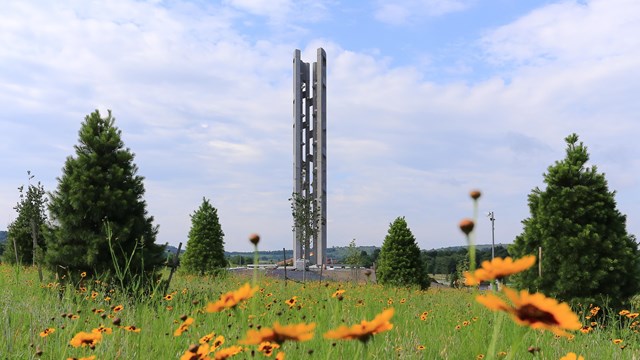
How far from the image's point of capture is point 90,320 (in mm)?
5465

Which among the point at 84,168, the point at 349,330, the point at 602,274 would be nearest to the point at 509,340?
the point at 602,274

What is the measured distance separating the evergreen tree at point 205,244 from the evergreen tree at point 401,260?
5552 millimetres

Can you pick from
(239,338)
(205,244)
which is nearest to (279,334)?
(239,338)

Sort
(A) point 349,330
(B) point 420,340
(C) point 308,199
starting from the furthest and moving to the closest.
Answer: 1. (C) point 308,199
2. (B) point 420,340
3. (A) point 349,330

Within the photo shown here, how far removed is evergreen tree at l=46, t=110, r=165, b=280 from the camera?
26.4 feet

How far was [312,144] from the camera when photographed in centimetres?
3011

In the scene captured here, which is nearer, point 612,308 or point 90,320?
point 90,320

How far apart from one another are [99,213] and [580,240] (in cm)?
741

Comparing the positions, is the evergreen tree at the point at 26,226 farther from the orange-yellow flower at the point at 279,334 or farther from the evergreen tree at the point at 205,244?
the orange-yellow flower at the point at 279,334

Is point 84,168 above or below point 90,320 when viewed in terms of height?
above

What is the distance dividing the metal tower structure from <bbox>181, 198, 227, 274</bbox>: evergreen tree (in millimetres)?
9820

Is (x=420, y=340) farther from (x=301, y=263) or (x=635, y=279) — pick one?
(x=301, y=263)

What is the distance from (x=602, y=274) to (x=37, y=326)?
→ 7.69m

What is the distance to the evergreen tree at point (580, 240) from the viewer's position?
8.48 metres
